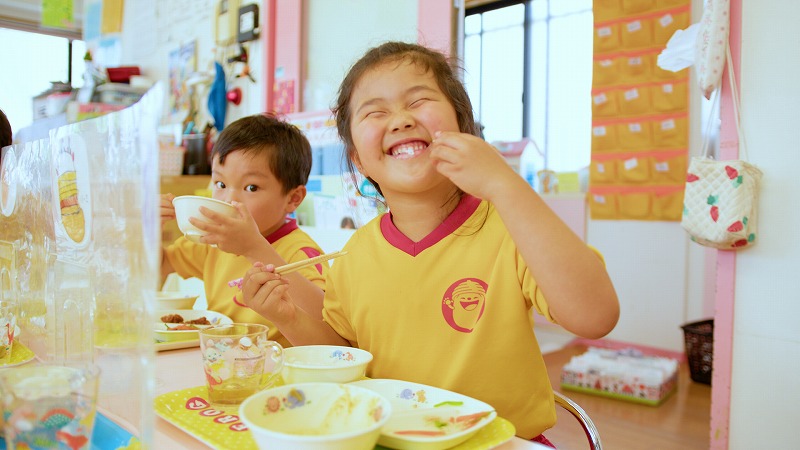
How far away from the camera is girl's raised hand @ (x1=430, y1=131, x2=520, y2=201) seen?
782 mm

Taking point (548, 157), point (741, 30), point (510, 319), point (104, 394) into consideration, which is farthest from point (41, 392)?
point (548, 157)

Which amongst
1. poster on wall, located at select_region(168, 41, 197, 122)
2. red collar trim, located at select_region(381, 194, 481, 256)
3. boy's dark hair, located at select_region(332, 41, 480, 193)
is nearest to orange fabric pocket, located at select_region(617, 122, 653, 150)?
poster on wall, located at select_region(168, 41, 197, 122)

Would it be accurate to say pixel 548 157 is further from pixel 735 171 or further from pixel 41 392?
pixel 41 392

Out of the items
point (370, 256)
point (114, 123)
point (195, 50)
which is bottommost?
point (370, 256)

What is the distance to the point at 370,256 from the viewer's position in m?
1.11

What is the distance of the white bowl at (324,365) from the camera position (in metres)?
0.71

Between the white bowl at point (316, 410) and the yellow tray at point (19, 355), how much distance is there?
15.9 inches

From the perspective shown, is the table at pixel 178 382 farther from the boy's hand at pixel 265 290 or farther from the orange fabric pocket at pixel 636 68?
the orange fabric pocket at pixel 636 68

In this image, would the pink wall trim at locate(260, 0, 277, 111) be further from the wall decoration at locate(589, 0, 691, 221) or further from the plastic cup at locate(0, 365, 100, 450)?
the plastic cup at locate(0, 365, 100, 450)

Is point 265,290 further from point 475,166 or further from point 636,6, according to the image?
point 636,6

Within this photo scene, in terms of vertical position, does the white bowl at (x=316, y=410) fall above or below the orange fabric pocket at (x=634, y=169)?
below

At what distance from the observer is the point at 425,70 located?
3.52 feet

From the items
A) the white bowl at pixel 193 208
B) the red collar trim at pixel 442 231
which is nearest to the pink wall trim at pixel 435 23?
the red collar trim at pixel 442 231

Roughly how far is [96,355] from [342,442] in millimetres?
274
